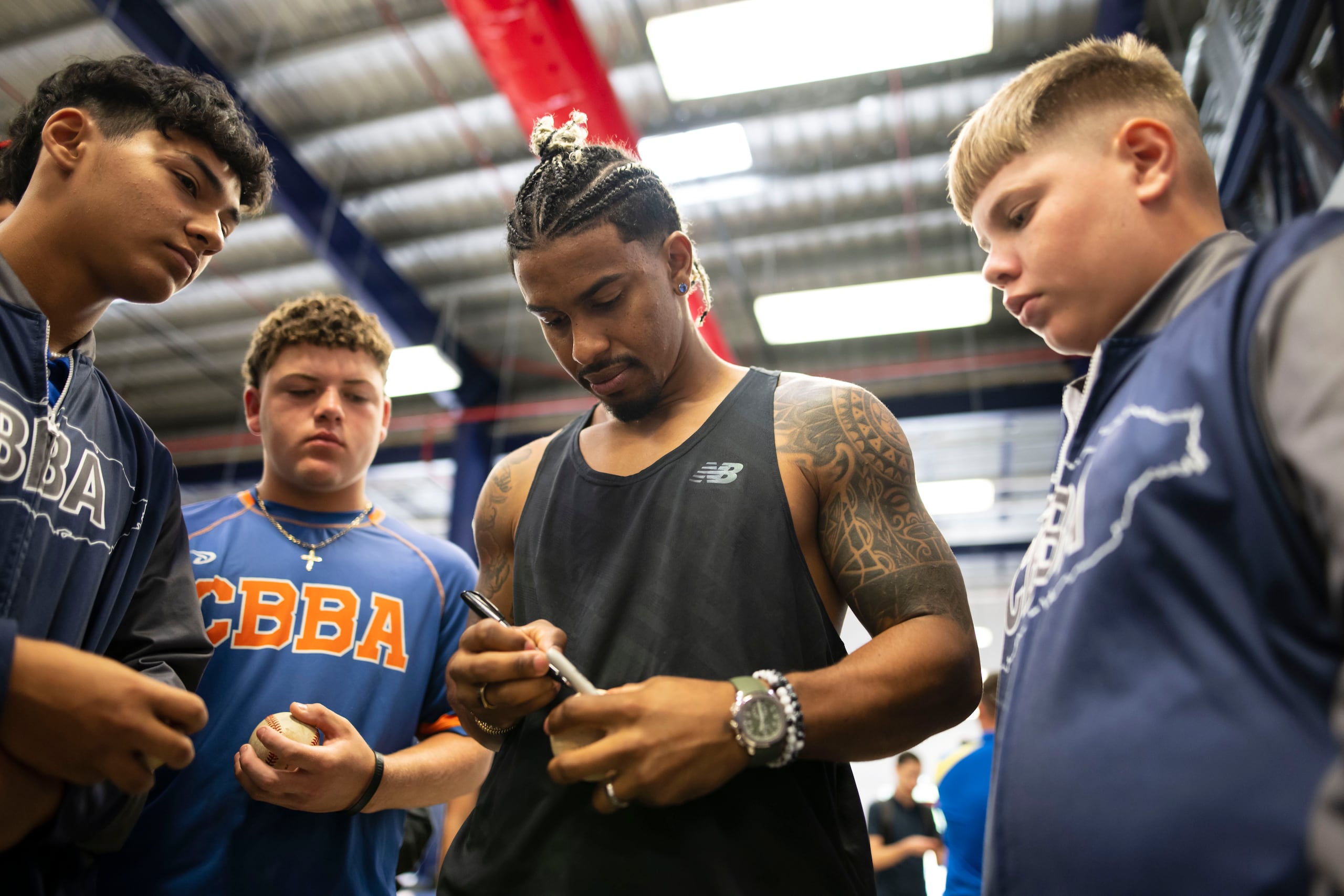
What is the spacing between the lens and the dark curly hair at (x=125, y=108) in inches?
55.1

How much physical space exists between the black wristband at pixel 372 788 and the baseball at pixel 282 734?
0.13 meters

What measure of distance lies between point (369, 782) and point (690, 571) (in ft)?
2.62

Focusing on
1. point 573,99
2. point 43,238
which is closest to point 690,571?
point 43,238

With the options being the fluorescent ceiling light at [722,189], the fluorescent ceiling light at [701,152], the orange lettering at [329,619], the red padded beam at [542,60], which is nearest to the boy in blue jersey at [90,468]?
the orange lettering at [329,619]

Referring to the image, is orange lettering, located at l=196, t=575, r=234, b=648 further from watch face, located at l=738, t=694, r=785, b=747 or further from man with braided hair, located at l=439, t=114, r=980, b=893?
watch face, located at l=738, t=694, r=785, b=747

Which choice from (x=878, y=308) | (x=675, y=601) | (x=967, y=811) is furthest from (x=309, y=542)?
(x=878, y=308)

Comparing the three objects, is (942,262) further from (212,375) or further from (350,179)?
(212,375)

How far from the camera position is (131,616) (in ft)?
4.50

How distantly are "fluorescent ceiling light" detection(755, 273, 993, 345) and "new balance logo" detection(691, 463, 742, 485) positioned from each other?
4.57 meters

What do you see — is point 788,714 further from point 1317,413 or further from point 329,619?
point 329,619

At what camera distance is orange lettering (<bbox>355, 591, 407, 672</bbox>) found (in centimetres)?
177

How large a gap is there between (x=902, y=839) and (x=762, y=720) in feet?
14.6

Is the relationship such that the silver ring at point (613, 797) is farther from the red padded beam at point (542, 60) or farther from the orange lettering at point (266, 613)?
the red padded beam at point (542, 60)

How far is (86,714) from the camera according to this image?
95 centimetres
